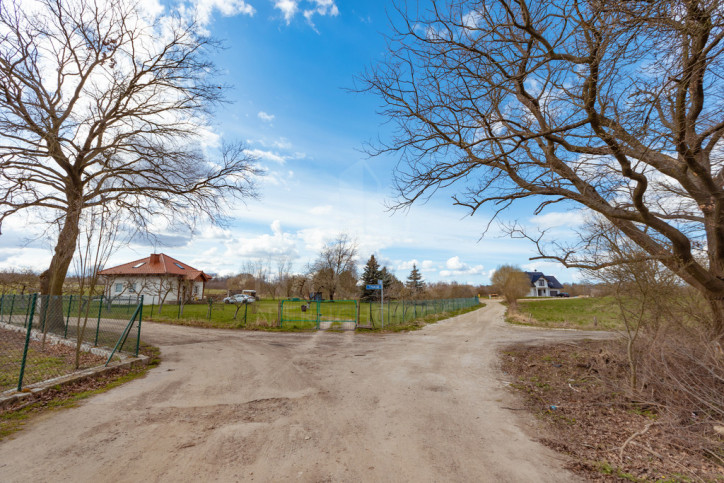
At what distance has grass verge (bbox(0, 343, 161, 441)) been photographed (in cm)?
463

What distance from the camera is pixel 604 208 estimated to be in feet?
20.7

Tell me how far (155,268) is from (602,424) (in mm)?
43753

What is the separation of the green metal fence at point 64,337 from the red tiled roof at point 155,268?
1083 inches

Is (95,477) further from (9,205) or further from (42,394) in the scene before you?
(9,205)

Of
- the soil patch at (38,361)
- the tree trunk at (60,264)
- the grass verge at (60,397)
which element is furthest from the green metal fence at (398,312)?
the tree trunk at (60,264)

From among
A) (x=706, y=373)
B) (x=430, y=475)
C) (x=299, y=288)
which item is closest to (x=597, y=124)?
(x=706, y=373)

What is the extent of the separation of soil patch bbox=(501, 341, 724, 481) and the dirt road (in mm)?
442

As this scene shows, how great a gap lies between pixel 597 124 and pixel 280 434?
631 cm

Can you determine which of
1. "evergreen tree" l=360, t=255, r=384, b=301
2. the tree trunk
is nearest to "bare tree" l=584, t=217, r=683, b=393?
the tree trunk

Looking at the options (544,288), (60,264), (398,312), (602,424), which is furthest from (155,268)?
(544,288)

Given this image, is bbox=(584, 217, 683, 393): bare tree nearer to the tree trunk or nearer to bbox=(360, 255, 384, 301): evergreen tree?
the tree trunk

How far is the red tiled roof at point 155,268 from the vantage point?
38.0m

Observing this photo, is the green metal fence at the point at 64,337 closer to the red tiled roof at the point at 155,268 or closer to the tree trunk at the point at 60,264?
the tree trunk at the point at 60,264

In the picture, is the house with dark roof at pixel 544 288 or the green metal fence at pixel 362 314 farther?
the house with dark roof at pixel 544 288
